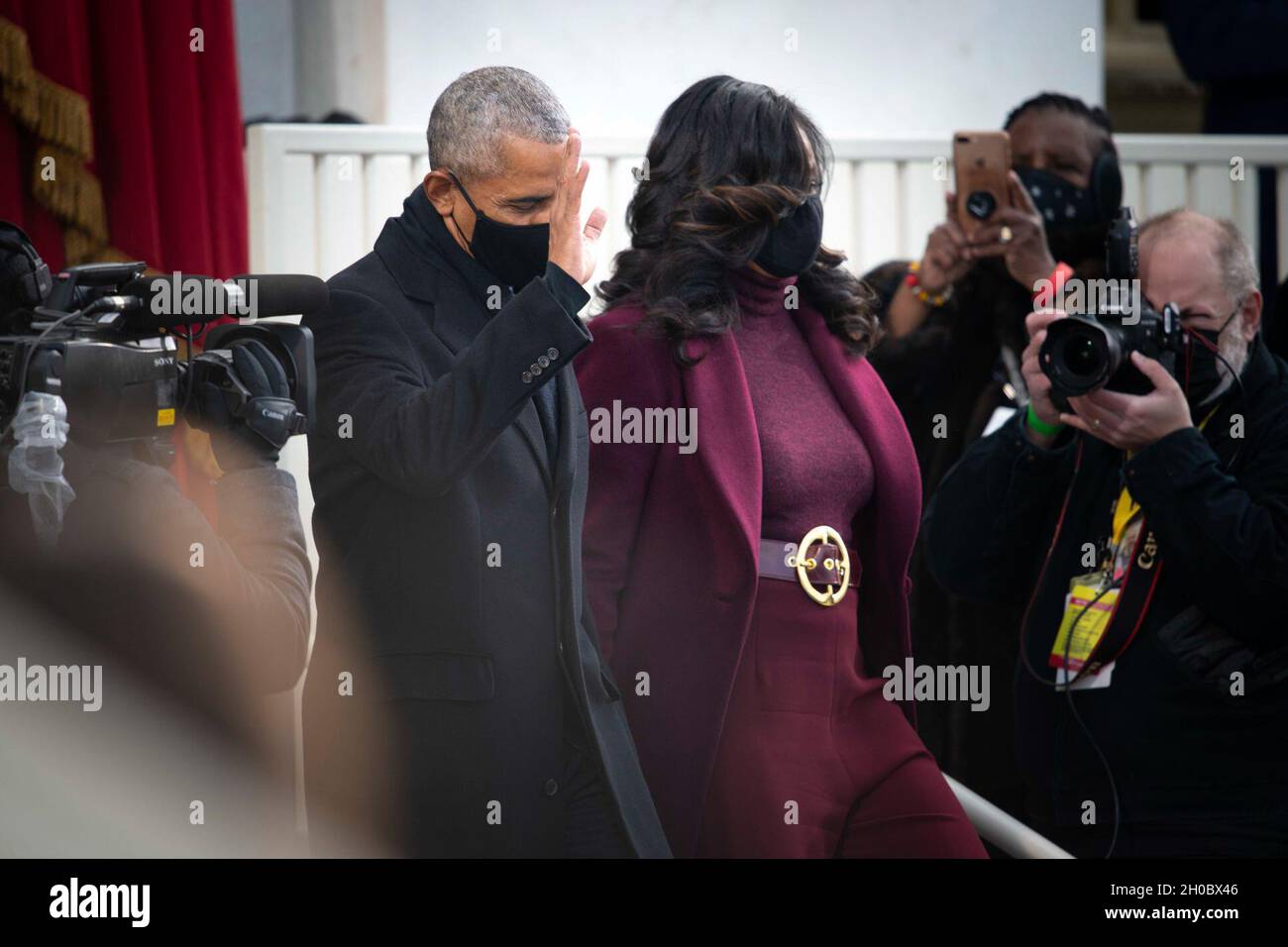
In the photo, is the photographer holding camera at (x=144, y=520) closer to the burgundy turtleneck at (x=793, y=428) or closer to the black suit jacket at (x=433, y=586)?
the black suit jacket at (x=433, y=586)

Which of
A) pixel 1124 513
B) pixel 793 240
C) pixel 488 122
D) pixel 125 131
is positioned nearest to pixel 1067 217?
pixel 1124 513

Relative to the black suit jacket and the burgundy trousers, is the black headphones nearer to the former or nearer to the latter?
the black suit jacket

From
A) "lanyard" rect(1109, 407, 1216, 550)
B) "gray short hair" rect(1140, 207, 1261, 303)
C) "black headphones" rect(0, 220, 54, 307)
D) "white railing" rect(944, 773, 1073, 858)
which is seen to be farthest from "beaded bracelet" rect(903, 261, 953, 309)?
"black headphones" rect(0, 220, 54, 307)

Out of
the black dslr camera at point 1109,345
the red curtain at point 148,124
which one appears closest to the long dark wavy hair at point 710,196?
the black dslr camera at point 1109,345

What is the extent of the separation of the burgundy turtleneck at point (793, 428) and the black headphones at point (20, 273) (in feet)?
2.51

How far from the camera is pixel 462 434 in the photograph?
1879 mm

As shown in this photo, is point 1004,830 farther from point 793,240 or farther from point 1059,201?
point 1059,201

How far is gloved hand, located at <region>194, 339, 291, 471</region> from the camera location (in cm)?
185

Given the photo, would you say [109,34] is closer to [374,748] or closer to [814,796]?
[374,748]

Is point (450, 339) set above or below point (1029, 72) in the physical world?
below

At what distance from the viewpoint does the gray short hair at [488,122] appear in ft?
6.41

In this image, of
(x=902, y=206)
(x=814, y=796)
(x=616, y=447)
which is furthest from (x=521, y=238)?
(x=902, y=206)

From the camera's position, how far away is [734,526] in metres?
2.07
